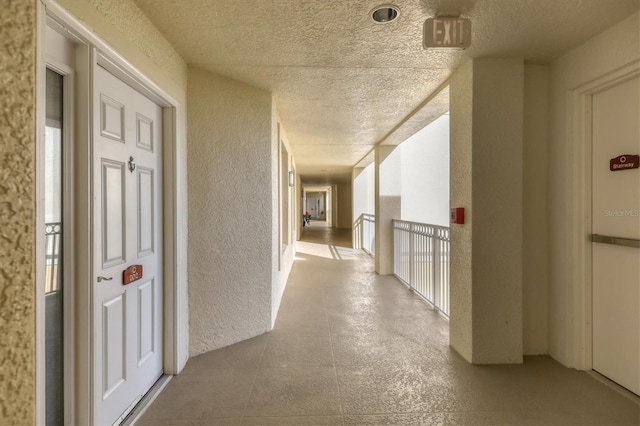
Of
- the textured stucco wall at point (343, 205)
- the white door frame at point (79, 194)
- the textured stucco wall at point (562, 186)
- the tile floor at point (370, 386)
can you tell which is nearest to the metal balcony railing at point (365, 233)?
the tile floor at point (370, 386)

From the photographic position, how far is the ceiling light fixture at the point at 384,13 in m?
1.83

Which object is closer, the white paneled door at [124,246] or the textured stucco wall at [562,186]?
the white paneled door at [124,246]

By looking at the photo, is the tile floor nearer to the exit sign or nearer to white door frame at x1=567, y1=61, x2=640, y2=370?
white door frame at x1=567, y1=61, x2=640, y2=370

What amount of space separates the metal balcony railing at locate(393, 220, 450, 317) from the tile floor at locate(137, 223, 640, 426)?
0.54m

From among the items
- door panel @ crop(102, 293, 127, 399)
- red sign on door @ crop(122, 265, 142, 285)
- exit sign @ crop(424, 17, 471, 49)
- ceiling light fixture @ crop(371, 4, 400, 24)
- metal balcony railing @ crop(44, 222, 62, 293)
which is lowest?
door panel @ crop(102, 293, 127, 399)

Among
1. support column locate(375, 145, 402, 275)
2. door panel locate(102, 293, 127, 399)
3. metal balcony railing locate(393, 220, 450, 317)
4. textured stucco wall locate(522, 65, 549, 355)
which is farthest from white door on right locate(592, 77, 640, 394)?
support column locate(375, 145, 402, 275)

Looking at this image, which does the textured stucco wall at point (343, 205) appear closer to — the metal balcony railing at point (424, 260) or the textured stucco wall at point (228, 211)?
the metal balcony railing at point (424, 260)

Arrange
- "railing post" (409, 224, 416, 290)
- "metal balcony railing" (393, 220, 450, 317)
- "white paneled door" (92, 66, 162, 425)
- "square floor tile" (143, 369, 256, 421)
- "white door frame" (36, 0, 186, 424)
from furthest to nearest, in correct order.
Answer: "railing post" (409, 224, 416, 290) → "metal balcony railing" (393, 220, 450, 317) → "square floor tile" (143, 369, 256, 421) → "white paneled door" (92, 66, 162, 425) → "white door frame" (36, 0, 186, 424)

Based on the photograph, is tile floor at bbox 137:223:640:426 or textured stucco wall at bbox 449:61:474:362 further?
textured stucco wall at bbox 449:61:474:362

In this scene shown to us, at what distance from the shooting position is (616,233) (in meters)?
2.21

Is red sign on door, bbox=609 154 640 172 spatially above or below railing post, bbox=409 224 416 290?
above

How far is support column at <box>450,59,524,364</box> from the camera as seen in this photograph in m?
2.47

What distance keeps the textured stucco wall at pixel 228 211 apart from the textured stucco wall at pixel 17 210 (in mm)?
1506

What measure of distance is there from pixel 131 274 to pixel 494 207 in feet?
8.41
